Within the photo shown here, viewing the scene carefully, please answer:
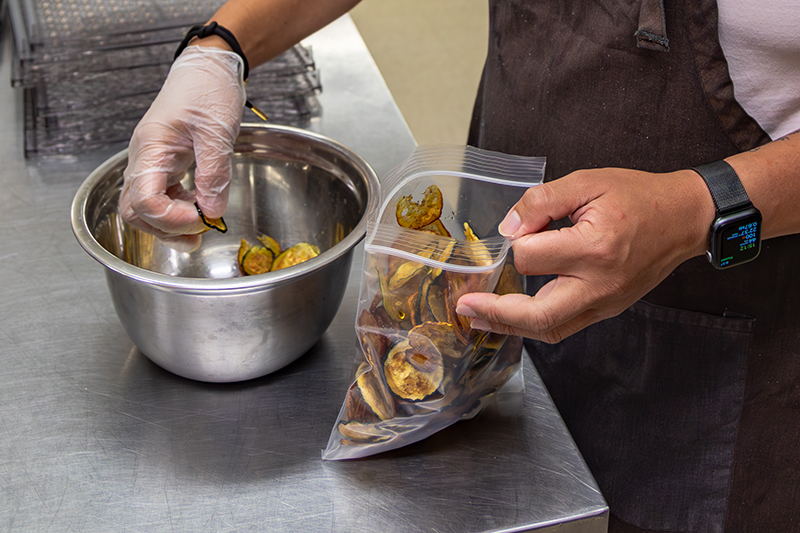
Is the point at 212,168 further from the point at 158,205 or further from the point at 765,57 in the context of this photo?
the point at 765,57

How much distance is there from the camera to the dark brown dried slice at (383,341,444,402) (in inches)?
22.1

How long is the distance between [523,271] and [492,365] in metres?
0.12

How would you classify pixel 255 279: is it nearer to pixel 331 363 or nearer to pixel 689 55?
pixel 331 363

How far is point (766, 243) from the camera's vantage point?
0.71 metres

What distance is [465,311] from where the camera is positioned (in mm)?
545

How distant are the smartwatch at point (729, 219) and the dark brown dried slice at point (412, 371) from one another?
0.27m

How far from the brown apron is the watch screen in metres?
0.15

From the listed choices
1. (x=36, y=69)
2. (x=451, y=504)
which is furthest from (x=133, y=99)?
(x=451, y=504)

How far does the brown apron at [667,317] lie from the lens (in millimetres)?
A: 696

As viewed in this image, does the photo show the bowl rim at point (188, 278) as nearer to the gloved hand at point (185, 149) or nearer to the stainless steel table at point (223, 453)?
the gloved hand at point (185, 149)

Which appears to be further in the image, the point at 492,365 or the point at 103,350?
the point at 103,350

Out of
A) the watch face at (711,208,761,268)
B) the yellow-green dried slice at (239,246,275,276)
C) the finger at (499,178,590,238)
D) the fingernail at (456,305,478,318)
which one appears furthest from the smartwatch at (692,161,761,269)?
the yellow-green dried slice at (239,246,275,276)

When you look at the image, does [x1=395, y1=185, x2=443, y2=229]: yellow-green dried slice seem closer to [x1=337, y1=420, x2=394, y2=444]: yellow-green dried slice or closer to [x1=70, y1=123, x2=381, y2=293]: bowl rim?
[x1=70, y1=123, x2=381, y2=293]: bowl rim

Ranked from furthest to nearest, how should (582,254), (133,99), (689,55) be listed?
(133,99), (689,55), (582,254)
